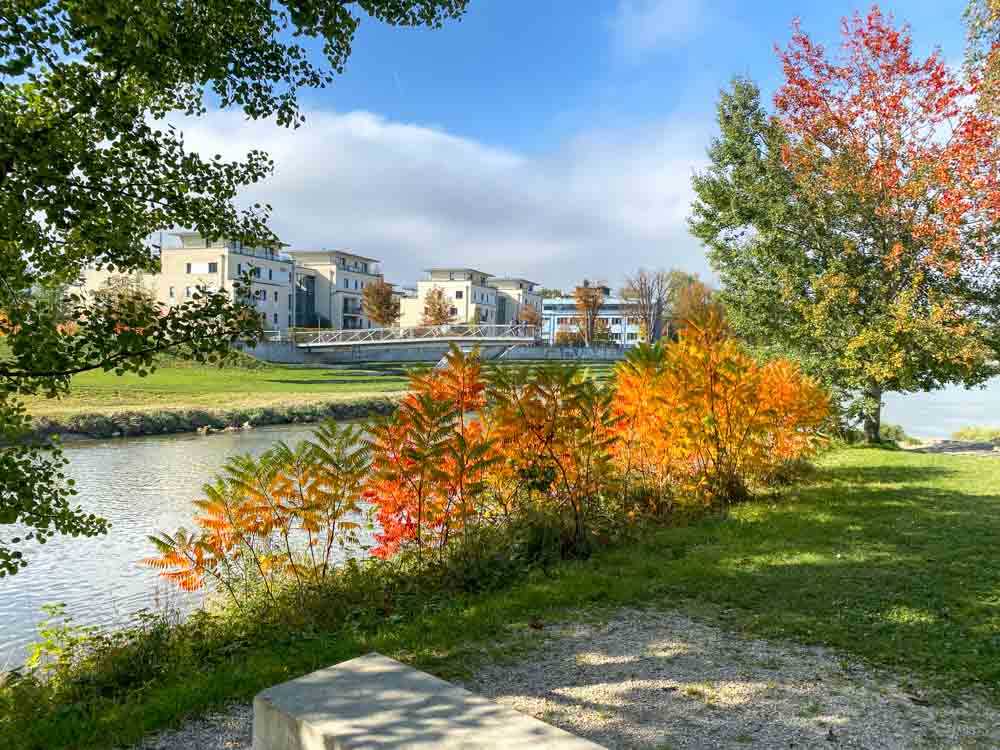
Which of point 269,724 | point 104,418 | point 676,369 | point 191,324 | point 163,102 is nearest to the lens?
point 269,724

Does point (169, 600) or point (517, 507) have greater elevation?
point (517, 507)

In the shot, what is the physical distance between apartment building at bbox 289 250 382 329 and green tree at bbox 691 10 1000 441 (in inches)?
2482

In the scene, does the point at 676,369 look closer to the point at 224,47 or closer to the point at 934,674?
the point at 934,674

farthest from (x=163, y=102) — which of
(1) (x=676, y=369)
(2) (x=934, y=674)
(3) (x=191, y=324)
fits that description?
(2) (x=934, y=674)

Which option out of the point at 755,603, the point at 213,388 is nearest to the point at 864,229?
the point at 755,603

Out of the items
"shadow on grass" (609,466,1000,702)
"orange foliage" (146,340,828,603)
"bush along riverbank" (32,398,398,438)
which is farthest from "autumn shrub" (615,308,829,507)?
"bush along riverbank" (32,398,398,438)

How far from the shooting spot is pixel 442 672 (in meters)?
4.52

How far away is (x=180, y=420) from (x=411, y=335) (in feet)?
105

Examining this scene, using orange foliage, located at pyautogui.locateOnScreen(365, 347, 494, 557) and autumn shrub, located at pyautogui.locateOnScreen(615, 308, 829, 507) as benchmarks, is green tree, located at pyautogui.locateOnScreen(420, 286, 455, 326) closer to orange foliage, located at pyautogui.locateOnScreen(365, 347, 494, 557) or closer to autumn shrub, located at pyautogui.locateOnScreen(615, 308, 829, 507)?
autumn shrub, located at pyautogui.locateOnScreen(615, 308, 829, 507)

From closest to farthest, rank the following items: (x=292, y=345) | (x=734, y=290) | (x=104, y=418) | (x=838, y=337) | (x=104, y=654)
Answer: (x=104, y=654) → (x=838, y=337) → (x=734, y=290) → (x=104, y=418) → (x=292, y=345)

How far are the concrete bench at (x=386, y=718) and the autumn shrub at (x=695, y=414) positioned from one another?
236 inches

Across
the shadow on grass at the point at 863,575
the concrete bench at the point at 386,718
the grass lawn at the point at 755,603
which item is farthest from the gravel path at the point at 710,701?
the concrete bench at the point at 386,718

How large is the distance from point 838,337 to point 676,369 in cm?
851

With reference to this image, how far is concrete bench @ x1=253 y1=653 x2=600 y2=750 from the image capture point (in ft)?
10.2
